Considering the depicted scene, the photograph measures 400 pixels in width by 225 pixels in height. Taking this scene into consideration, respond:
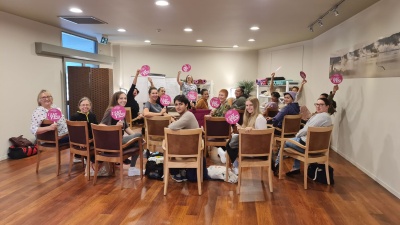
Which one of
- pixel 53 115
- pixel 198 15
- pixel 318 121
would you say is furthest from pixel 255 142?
pixel 53 115

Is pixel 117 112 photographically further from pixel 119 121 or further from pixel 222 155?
pixel 222 155

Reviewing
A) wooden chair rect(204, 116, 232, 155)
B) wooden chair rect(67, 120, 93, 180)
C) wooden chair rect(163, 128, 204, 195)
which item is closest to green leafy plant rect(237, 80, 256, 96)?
wooden chair rect(204, 116, 232, 155)

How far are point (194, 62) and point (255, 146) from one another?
6.75 metres

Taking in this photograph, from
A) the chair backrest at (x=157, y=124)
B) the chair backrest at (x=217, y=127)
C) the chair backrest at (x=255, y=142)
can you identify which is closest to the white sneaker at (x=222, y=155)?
the chair backrest at (x=217, y=127)

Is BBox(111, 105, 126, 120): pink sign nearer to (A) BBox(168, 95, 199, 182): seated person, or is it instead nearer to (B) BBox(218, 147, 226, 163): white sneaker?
(A) BBox(168, 95, 199, 182): seated person

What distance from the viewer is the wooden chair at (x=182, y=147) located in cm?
328

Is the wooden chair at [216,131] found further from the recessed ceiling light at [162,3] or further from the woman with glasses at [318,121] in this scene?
the recessed ceiling light at [162,3]

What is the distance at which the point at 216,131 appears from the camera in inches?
176

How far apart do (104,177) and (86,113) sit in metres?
0.98

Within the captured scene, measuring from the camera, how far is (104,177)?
4.07 metres

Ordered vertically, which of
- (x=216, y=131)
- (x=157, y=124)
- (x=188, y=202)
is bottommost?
(x=188, y=202)

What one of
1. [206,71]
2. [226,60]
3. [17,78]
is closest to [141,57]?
[206,71]

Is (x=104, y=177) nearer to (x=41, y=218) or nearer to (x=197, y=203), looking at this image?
(x=41, y=218)

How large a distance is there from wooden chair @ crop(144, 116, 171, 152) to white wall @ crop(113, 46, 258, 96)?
5113 millimetres
